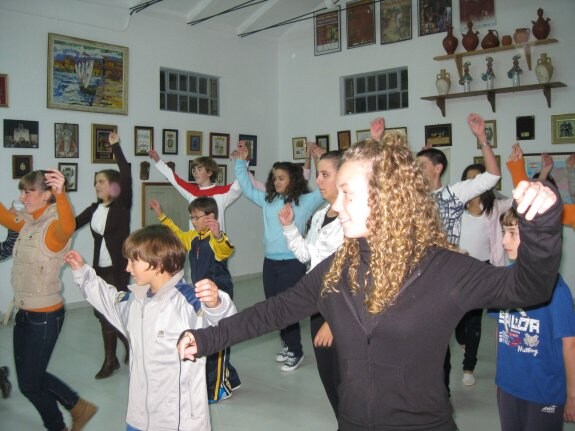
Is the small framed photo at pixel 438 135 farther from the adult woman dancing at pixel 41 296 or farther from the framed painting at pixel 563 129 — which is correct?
the adult woman dancing at pixel 41 296

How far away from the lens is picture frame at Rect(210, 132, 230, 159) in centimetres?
840

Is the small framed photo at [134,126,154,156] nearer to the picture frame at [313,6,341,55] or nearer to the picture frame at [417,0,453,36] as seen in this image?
the picture frame at [313,6,341,55]

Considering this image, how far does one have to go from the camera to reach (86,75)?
6.96 metres

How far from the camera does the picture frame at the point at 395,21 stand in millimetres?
7852

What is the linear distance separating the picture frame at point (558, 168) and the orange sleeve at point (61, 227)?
5.54 meters

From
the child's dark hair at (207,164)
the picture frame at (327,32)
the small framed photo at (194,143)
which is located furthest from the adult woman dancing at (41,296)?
the picture frame at (327,32)

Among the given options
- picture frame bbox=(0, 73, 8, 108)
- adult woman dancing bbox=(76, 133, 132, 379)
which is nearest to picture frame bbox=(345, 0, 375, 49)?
picture frame bbox=(0, 73, 8, 108)

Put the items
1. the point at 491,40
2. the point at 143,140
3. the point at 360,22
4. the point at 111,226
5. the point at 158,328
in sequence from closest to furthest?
the point at 158,328
the point at 111,226
the point at 491,40
the point at 143,140
the point at 360,22

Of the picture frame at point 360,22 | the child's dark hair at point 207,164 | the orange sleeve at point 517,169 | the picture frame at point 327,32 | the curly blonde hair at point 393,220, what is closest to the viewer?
the curly blonde hair at point 393,220

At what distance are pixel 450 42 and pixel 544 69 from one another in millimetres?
1289

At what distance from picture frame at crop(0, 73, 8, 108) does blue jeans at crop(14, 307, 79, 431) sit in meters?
4.31

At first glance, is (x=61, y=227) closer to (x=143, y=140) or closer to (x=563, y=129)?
(x=143, y=140)

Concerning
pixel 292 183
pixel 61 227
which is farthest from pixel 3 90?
pixel 61 227

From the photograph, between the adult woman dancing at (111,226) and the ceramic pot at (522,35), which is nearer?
the adult woman dancing at (111,226)
